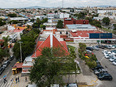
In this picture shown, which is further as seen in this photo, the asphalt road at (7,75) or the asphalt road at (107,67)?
the asphalt road at (7,75)

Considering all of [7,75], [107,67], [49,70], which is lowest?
[7,75]

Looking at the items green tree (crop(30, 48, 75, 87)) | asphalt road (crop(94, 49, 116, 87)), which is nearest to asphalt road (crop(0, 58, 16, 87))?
green tree (crop(30, 48, 75, 87))

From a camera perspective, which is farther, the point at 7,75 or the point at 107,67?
the point at 107,67

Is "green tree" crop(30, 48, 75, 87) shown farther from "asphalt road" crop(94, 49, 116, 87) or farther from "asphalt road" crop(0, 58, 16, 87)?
"asphalt road" crop(94, 49, 116, 87)

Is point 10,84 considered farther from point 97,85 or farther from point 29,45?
point 97,85

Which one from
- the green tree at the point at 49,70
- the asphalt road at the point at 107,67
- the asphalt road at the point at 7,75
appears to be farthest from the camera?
the asphalt road at the point at 7,75

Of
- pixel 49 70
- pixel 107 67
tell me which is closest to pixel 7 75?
pixel 49 70

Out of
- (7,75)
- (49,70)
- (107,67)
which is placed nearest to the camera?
(49,70)

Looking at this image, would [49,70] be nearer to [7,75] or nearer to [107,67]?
[7,75]

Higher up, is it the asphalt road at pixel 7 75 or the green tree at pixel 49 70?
the green tree at pixel 49 70

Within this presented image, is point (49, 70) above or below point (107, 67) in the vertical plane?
above

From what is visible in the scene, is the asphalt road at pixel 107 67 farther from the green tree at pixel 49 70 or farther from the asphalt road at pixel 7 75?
the asphalt road at pixel 7 75

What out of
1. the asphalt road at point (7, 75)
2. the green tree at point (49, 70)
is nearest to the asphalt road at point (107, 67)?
the green tree at point (49, 70)
